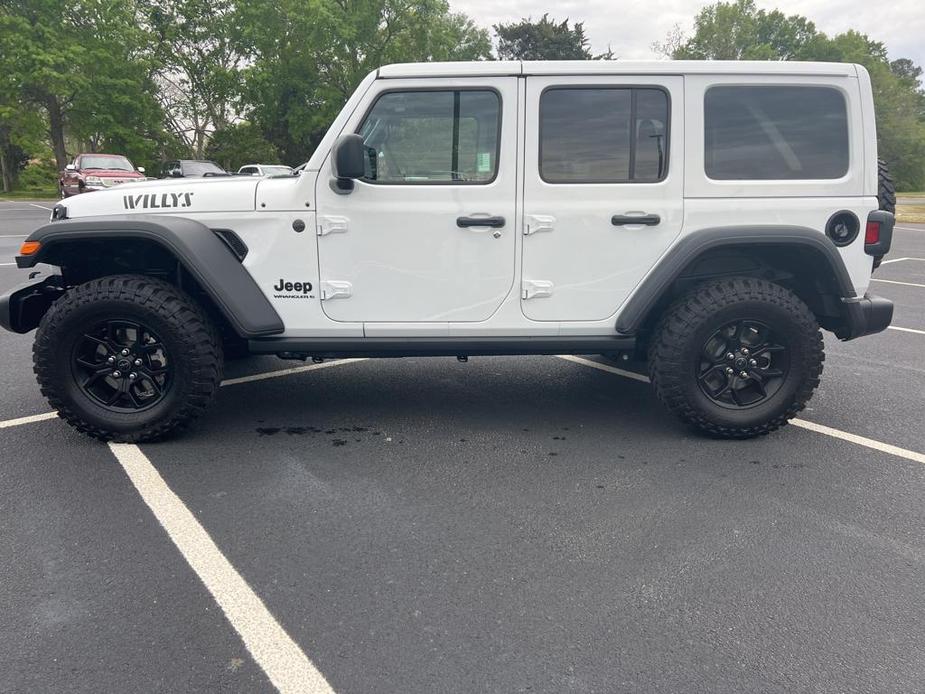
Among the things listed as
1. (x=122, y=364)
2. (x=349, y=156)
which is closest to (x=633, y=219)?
(x=349, y=156)

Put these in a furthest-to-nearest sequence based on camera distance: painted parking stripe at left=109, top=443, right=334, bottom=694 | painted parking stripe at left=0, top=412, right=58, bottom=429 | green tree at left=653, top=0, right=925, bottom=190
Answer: green tree at left=653, top=0, right=925, bottom=190 → painted parking stripe at left=0, top=412, right=58, bottom=429 → painted parking stripe at left=109, top=443, right=334, bottom=694

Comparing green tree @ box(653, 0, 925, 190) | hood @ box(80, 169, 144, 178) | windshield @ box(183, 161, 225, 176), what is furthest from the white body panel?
green tree @ box(653, 0, 925, 190)

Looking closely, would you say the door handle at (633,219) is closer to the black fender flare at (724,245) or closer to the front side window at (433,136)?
the black fender flare at (724,245)

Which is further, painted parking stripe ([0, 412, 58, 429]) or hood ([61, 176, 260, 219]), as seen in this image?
painted parking stripe ([0, 412, 58, 429])

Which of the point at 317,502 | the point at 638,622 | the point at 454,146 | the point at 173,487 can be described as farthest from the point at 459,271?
the point at 638,622

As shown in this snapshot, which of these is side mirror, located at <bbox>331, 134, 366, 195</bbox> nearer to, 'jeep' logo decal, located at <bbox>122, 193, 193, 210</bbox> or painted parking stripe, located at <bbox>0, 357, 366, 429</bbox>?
'jeep' logo decal, located at <bbox>122, 193, 193, 210</bbox>

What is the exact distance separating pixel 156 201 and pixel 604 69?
2535mm

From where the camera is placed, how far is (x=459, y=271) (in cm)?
383

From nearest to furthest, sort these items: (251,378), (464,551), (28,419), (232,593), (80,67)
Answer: (232,593)
(464,551)
(28,419)
(251,378)
(80,67)

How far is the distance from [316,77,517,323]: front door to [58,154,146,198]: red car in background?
2062 centimetres

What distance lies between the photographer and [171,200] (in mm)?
3805

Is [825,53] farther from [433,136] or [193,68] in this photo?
[433,136]

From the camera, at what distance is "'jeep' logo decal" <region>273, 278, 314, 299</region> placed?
3.81 meters

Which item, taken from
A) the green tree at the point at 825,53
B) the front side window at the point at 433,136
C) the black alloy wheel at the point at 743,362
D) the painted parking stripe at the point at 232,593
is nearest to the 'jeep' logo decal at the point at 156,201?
the front side window at the point at 433,136
